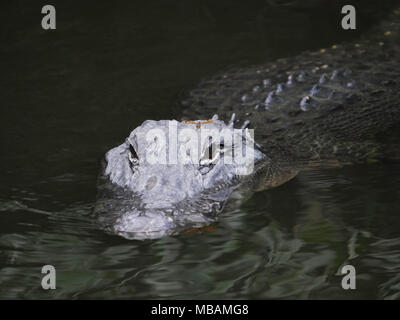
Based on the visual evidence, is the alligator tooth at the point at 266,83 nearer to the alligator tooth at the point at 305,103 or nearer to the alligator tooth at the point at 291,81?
the alligator tooth at the point at 291,81

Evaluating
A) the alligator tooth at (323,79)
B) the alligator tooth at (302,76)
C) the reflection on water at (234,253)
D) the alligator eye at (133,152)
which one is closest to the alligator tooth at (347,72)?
the alligator tooth at (323,79)

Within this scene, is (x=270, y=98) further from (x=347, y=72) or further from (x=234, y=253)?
(x=234, y=253)

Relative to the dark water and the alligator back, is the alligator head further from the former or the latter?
the alligator back

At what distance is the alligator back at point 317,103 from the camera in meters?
4.98

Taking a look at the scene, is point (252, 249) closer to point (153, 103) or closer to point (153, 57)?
point (153, 103)

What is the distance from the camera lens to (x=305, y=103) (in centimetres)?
541

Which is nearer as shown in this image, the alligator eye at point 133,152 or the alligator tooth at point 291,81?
the alligator eye at point 133,152

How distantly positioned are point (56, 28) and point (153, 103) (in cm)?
268

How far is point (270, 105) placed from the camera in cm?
545

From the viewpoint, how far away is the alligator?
3.77 metres

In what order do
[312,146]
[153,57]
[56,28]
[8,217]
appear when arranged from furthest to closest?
[56,28] < [153,57] < [312,146] < [8,217]
